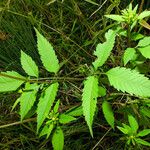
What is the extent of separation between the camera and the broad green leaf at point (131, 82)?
0.76 metres

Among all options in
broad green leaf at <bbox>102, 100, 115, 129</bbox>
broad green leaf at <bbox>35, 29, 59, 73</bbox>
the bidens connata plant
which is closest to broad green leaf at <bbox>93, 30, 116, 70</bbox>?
the bidens connata plant

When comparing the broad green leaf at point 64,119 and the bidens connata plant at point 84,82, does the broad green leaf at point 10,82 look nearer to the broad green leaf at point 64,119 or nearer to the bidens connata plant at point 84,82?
the bidens connata plant at point 84,82

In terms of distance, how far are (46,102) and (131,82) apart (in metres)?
0.24

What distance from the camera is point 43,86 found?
36.5 inches

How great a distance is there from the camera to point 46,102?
850mm

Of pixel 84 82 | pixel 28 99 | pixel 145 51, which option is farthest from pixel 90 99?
pixel 145 51

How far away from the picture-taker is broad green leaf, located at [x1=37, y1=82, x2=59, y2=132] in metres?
0.84

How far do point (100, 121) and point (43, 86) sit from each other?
0.57 metres

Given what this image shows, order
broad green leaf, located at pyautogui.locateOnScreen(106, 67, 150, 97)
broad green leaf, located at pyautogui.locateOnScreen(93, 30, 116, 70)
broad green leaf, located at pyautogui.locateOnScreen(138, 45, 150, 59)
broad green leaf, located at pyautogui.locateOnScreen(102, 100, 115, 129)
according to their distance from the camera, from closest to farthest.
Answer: broad green leaf, located at pyautogui.locateOnScreen(106, 67, 150, 97) < broad green leaf, located at pyautogui.locateOnScreen(93, 30, 116, 70) < broad green leaf, located at pyautogui.locateOnScreen(138, 45, 150, 59) < broad green leaf, located at pyautogui.locateOnScreen(102, 100, 115, 129)

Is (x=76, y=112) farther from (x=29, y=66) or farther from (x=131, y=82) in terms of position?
(x=131, y=82)

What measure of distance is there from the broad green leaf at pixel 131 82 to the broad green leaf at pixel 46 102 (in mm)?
170

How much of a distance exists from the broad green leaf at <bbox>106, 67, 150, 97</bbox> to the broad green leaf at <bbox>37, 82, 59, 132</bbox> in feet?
0.56

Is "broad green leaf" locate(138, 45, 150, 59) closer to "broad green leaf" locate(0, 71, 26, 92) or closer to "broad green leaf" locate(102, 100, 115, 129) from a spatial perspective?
"broad green leaf" locate(102, 100, 115, 129)

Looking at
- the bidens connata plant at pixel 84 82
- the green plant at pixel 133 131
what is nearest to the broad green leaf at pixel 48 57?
the bidens connata plant at pixel 84 82
